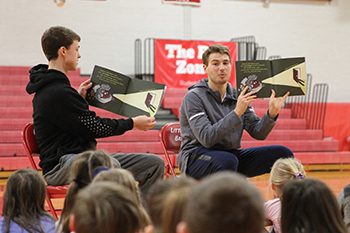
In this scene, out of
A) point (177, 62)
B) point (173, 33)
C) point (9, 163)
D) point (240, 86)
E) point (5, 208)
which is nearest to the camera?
point (5, 208)

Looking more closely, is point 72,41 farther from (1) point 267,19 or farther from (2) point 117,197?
(1) point 267,19

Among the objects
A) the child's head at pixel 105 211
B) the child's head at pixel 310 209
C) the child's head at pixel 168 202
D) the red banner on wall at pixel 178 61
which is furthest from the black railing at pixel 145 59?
the child's head at pixel 105 211

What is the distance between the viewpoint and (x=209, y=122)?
2.57 metres

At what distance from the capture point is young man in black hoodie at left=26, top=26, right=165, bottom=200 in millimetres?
2318

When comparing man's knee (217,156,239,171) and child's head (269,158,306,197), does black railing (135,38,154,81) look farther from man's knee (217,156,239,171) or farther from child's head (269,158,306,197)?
child's head (269,158,306,197)

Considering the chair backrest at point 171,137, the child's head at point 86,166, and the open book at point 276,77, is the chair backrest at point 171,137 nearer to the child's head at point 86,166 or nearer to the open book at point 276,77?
the open book at point 276,77

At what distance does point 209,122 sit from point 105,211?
1662mm

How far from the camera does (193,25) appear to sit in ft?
31.7

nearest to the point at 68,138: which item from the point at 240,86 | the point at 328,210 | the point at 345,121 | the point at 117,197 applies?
the point at 240,86

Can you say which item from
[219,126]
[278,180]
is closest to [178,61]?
[219,126]

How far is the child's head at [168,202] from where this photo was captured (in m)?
1.11

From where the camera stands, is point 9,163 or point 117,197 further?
point 9,163

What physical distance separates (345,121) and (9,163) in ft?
22.7

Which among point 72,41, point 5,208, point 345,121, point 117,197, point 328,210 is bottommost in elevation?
point 345,121
